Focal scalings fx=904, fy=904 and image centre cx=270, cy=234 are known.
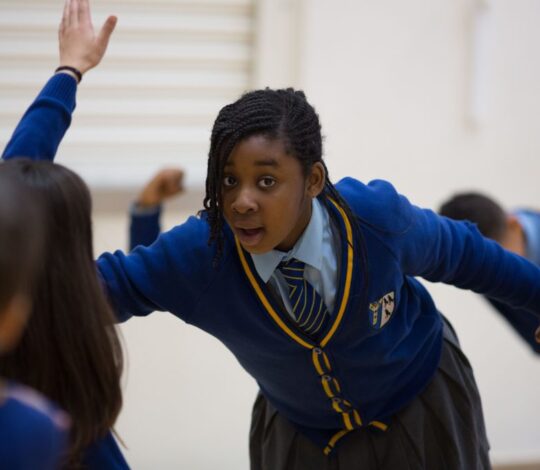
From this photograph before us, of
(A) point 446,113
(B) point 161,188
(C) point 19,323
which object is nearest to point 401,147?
(A) point 446,113

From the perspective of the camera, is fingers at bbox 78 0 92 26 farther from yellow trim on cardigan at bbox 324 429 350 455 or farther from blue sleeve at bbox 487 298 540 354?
blue sleeve at bbox 487 298 540 354

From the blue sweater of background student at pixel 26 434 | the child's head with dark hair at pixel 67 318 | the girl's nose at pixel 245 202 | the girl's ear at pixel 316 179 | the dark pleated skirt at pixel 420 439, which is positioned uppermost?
the girl's ear at pixel 316 179

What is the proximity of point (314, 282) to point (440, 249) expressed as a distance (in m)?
0.25

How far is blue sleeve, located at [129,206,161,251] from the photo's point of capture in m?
2.00

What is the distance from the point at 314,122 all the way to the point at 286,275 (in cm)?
25

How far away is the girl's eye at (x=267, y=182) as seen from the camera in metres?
1.36

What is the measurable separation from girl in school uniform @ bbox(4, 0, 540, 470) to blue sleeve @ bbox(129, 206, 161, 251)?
0.50 m

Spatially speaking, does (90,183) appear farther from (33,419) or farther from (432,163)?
(33,419)

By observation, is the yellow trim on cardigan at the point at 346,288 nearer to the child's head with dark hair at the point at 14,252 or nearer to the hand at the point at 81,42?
the hand at the point at 81,42

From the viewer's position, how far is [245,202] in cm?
134

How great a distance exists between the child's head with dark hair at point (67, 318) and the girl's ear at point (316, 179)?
39cm

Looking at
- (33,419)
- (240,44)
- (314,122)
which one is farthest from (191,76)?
(33,419)

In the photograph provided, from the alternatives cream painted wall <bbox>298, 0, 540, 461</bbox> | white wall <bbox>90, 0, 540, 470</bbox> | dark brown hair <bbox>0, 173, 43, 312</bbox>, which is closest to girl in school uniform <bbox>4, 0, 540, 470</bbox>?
dark brown hair <bbox>0, 173, 43, 312</bbox>

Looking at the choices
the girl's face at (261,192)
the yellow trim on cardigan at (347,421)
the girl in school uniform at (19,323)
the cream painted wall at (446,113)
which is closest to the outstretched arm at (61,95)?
the girl's face at (261,192)
